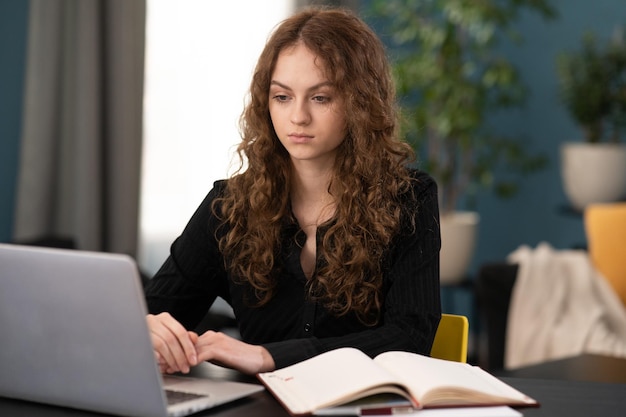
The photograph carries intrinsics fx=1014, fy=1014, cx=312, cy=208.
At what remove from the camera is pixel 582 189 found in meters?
4.45

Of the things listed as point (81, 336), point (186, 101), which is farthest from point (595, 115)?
point (81, 336)

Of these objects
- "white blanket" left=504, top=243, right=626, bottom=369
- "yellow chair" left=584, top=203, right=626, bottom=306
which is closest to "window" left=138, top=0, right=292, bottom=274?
"white blanket" left=504, top=243, right=626, bottom=369

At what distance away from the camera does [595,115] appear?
4398mm

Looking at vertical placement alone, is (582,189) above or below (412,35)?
below

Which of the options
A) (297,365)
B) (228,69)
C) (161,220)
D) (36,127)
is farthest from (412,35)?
(297,365)

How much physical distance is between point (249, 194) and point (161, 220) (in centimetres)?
204

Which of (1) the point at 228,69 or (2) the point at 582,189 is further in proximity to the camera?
(2) the point at 582,189

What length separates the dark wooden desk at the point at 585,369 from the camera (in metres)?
1.99

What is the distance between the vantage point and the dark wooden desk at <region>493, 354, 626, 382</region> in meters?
1.99

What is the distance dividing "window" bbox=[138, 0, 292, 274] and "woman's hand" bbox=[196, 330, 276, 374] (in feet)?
7.61

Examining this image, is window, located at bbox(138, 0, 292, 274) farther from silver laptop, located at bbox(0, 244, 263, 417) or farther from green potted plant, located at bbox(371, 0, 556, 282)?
silver laptop, located at bbox(0, 244, 263, 417)

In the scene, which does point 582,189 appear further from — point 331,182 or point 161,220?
point 331,182

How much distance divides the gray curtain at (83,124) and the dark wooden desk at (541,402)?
6.86 feet

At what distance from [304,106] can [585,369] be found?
0.87 m
